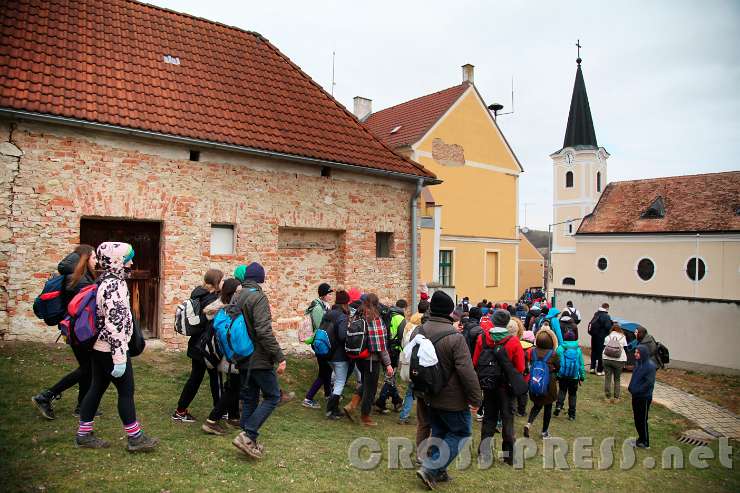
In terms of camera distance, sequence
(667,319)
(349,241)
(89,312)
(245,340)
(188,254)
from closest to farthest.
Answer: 1. (89,312)
2. (245,340)
3. (188,254)
4. (349,241)
5. (667,319)

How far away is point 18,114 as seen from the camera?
310 inches

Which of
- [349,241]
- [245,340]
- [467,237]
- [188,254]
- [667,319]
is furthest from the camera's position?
[467,237]

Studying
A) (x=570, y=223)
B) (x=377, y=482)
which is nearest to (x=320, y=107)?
(x=377, y=482)

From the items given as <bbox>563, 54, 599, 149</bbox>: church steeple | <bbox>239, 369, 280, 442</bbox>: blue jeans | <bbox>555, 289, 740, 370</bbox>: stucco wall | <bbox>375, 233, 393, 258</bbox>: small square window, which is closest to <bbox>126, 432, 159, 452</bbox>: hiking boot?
<bbox>239, 369, 280, 442</bbox>: blue jeans

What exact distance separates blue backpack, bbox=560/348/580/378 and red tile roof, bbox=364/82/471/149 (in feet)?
55.9

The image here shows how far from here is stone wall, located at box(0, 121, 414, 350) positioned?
816 cm

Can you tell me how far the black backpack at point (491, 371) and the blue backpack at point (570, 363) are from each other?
3299 mm

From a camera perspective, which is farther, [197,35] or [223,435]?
[197,35]

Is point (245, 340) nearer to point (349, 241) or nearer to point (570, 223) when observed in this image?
point (349, 241)

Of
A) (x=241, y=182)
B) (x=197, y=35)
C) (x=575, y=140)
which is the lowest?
(x=241, y=182)

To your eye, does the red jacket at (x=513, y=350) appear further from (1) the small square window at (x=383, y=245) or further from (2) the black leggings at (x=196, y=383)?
(1) the small square window at (x=383, y=245)

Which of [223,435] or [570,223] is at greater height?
[570,223]

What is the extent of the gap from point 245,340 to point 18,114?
573 cm

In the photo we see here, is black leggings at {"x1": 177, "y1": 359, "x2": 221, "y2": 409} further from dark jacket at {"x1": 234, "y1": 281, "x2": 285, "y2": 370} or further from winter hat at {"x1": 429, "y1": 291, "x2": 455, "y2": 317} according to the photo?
winter hat at {"x1": 429, "y1": 291, "x2": 455, "y2": 317}
